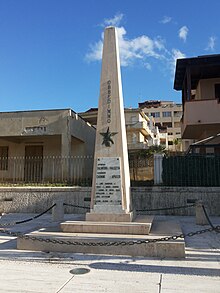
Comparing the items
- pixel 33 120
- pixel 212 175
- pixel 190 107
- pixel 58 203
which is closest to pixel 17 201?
pixel 58 203

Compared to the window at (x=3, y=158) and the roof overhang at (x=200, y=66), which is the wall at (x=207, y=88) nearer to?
the roof overhang at (x=200, y=66)

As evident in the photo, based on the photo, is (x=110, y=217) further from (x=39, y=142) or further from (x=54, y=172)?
(x=39, y=142)

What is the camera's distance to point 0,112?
1830 centimetres

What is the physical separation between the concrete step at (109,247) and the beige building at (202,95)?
10.4 m

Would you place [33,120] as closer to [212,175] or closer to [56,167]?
[56,167]

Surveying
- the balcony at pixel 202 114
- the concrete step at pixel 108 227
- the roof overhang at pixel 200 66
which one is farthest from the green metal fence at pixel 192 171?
the roof overhang at pixel 200 66

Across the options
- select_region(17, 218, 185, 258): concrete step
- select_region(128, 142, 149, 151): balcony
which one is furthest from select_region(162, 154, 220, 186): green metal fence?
select_region(128, 142, 149, 151): balcony

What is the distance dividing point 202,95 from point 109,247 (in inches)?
571

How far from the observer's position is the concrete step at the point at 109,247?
568cm

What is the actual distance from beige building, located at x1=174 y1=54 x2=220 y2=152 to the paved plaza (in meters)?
10.4

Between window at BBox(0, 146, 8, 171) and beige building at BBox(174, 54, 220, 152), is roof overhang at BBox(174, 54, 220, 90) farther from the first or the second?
window at BBox(0, 146, 8, 171)

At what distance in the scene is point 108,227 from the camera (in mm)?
6594

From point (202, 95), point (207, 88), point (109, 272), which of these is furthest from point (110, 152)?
point (207, 88)

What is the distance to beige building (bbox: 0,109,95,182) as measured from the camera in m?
16.7
